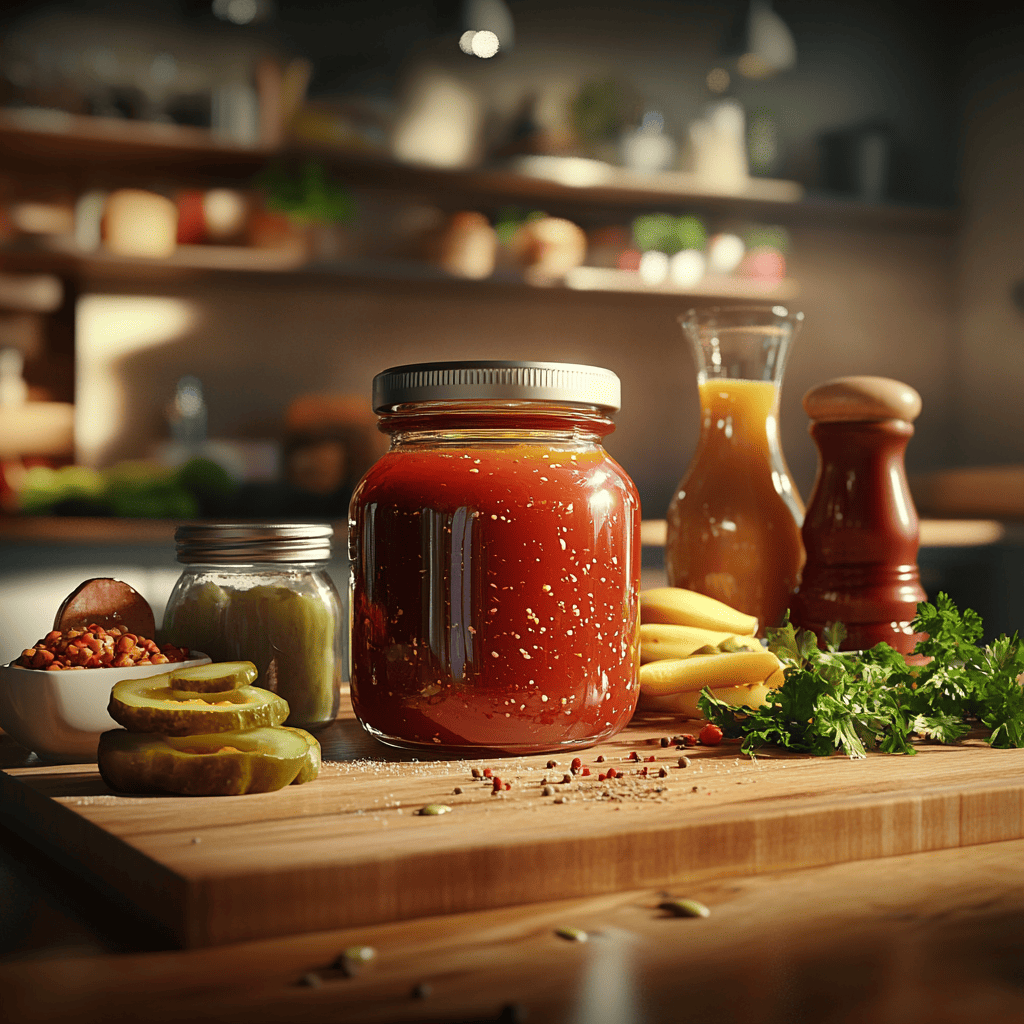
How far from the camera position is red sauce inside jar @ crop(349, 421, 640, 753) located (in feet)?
2.40

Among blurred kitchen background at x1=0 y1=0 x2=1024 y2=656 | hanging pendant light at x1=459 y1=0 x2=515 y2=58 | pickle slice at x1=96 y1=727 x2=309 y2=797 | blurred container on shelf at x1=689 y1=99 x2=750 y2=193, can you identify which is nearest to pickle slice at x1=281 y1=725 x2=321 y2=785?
pickle slice at x1=96 y1=727 x2=309 y2=797

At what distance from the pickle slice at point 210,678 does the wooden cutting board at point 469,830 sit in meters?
0.07

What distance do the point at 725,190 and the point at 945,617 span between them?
293 cm

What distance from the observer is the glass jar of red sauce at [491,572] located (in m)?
0.73

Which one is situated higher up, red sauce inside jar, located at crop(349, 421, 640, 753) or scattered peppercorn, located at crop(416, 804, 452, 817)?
red sauce inside jar, located at crop(349, 421, 640, 753)

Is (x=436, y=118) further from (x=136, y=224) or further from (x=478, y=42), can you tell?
(x=136, y=224)

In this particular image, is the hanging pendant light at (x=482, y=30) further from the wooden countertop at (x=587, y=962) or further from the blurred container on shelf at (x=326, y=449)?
the wooden countertop at (x=587, y=962)

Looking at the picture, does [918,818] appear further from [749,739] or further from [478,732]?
[478,732]

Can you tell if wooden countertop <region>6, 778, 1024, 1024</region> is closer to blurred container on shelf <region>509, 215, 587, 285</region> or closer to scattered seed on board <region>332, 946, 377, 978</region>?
scattered seed on board <region>332, 946, 377, 978</region>

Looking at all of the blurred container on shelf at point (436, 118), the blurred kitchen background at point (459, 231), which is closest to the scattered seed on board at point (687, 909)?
the blurred kitchen background at point (459, 231)

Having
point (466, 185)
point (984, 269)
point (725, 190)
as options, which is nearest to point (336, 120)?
point (466, 185)

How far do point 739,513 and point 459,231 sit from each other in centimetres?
241

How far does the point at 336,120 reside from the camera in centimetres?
321

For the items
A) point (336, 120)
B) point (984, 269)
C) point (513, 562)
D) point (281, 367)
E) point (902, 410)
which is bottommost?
point (513, 562)
